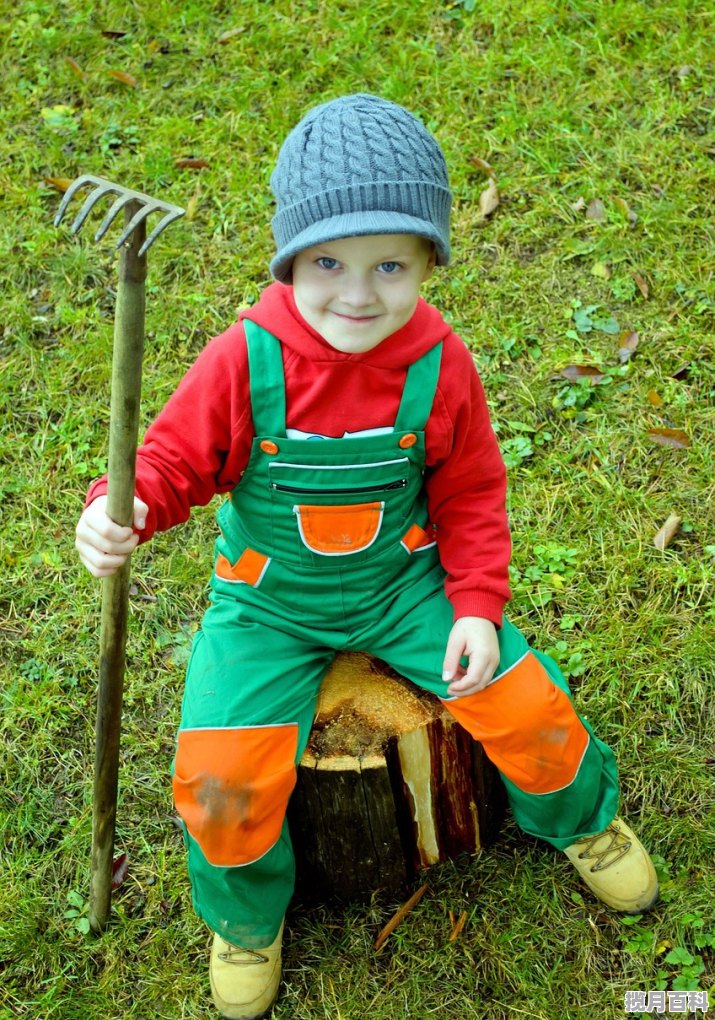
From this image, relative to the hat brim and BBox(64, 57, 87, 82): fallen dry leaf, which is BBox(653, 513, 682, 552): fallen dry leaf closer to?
the hat brim

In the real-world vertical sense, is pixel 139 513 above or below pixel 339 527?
above

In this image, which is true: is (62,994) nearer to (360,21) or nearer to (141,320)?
(141,320)

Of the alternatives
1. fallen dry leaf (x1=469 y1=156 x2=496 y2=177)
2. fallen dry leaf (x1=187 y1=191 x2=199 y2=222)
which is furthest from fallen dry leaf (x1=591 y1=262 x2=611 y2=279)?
fallen dry leaf (x1=187 y1=191 x2=199 y2=222)

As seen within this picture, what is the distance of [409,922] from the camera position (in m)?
2.93

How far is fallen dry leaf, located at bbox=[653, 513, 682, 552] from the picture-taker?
11.6 ft

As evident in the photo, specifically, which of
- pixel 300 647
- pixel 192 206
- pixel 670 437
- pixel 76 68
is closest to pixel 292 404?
pixel 300 647

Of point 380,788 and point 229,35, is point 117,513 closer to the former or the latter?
point 380,788

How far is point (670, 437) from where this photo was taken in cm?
376

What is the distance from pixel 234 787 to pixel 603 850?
1008 mm

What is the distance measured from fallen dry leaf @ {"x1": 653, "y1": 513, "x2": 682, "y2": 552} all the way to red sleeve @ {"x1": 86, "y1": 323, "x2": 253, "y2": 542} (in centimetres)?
163

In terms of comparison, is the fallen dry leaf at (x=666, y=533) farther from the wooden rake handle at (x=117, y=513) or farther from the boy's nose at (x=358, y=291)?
the wooden rake handle at (x=117, y=513)

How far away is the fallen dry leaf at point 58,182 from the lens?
4625 millimetres

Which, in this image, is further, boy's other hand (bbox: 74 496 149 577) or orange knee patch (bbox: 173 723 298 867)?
orange knee patch (bbox: 173 723 298 867)

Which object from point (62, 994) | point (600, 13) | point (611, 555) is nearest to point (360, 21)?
point (600, 13)
